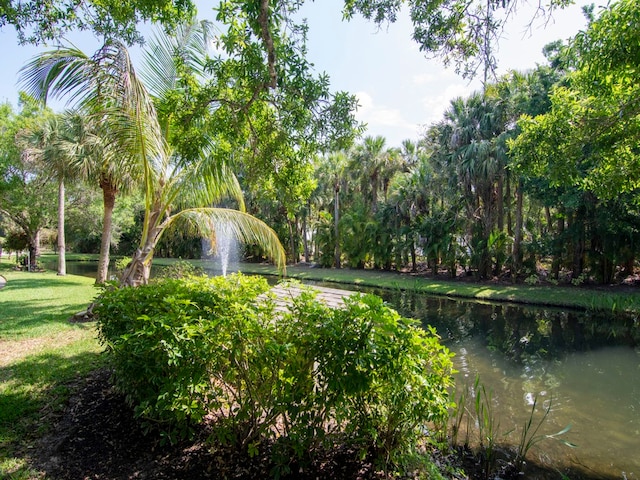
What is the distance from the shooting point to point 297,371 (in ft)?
9.82

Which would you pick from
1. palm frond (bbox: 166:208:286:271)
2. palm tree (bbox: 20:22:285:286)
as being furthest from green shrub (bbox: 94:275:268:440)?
palm frond (bbox: 166:208:286:271)

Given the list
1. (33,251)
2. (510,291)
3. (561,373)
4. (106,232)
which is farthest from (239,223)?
(33,251)

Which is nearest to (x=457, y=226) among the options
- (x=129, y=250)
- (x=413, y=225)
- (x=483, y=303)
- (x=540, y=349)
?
(x=413, y=225)

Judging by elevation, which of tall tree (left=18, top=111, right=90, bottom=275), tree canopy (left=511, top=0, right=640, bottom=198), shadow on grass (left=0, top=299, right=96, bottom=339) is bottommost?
shadow on grass (left=0, top=299, right=96, bottom=339)

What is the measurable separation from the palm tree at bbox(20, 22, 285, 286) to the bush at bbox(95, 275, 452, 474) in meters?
3.24

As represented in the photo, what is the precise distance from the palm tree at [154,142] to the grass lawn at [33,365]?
164 centimetres

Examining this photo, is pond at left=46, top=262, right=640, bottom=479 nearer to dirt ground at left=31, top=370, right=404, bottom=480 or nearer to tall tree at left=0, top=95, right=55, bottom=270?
dirt ground at left=31, top=370, right=404, bottom=480

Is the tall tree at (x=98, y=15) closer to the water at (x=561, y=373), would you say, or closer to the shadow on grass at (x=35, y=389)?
the shadow on grass at (x=35, y=389)

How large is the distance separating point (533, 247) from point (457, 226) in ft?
13.7

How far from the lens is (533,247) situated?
1905 cm

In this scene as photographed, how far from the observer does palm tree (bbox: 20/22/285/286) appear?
5.96m

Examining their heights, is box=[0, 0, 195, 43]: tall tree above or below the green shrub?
above

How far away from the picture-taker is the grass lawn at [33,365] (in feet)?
11.1

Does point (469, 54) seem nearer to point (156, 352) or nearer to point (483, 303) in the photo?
point (156, 352)
